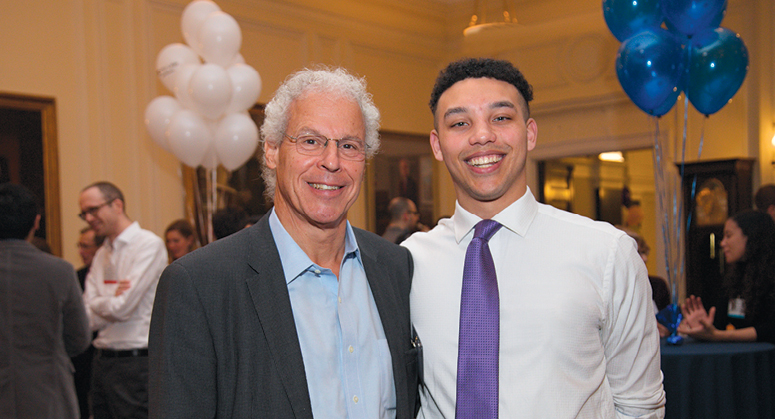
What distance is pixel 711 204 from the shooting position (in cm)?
627

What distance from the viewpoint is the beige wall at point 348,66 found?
5.42 meters

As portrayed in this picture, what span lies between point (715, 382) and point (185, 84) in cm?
376

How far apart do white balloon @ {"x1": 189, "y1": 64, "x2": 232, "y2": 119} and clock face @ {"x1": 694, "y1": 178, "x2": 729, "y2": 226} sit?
183 inches

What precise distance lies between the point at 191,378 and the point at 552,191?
798 centimetres

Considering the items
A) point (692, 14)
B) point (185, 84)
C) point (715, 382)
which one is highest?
point (692, 14)

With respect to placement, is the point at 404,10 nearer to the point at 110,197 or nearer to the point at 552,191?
the point at 552,191

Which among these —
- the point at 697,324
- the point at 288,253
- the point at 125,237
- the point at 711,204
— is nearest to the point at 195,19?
the point at 125,237

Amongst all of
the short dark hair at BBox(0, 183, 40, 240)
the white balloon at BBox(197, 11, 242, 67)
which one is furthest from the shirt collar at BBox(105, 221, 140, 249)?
the white balloon at BBox(197, 11, 242, 67)

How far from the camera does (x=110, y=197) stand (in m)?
3.73

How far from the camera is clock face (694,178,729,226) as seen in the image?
243 inches

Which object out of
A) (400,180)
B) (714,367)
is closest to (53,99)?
(400,180)

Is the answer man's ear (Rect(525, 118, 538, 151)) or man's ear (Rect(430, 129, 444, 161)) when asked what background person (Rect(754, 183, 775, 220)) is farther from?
man's ear (Rect(430, 129, 444, 161))

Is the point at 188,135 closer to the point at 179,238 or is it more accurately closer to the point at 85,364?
the point at 179,238

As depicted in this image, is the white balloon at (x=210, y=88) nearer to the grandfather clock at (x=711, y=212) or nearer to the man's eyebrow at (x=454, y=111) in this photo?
the man's eyebrow at (x=454, y=111)
